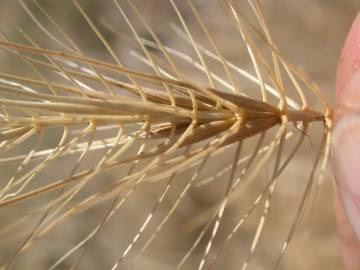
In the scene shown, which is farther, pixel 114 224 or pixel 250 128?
pixel 114 224

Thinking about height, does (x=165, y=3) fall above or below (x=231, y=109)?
above

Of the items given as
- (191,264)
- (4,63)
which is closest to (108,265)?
(191,264)

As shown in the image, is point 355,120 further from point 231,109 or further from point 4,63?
point 4,63

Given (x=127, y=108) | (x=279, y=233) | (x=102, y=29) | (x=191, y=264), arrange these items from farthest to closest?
(x=102, y=29)
(x=191, y=264)
(x=279, y=233)
(x=127, y=108)

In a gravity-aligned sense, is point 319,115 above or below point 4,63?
below

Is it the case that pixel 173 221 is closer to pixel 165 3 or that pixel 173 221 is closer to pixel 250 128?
pixel 165 3

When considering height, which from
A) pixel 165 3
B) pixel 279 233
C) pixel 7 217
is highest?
pixel 165 3

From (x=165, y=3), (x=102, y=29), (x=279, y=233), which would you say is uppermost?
(x=165, y=3)

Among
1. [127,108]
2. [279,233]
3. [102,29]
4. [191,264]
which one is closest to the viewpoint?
A: [127,108]

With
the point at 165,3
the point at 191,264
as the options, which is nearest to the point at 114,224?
the point at 191,264
